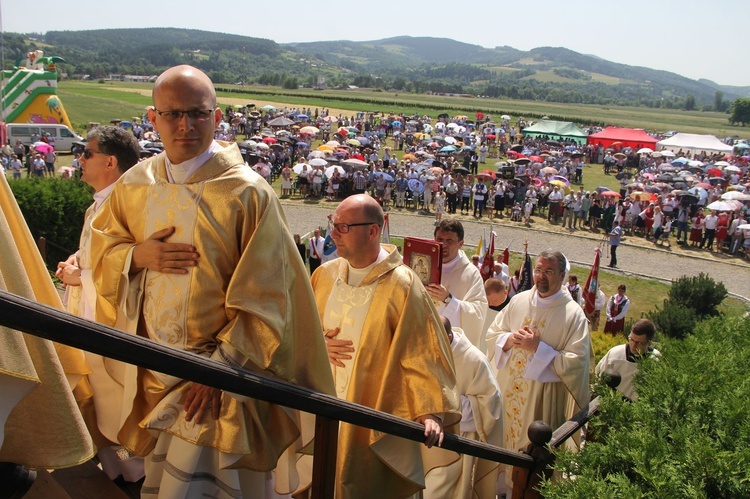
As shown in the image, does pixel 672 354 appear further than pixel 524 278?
No

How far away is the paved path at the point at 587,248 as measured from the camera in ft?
65.0

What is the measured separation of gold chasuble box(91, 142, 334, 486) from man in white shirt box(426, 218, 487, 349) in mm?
3071

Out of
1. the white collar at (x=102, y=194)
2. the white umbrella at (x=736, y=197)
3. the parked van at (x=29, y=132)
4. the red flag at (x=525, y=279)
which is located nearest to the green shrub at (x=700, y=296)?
the red flag at (x=525, y=279)

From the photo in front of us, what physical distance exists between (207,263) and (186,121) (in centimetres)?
58

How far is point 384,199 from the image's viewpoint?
26859 millimetres

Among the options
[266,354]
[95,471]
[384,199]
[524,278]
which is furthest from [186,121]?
[384,199]

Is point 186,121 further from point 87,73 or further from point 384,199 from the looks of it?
point 87,73

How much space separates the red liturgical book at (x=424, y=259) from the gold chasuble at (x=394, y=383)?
4.38 feet

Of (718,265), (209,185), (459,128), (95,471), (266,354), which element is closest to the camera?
(266,354)

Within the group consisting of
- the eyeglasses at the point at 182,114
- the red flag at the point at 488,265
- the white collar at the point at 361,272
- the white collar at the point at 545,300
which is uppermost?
the eyeglasses at the point at 182,114

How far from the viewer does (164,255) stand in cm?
269

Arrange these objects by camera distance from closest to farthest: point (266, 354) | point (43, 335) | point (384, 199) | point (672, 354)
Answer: point (43, 335)
point (266, 354)
point (672, 354)
point (384, 199)

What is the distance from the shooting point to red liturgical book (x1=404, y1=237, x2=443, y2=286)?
4.84 m

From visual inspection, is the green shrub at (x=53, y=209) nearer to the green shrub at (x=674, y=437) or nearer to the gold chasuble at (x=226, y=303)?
the gold chasuble at (x=226, y=303)
